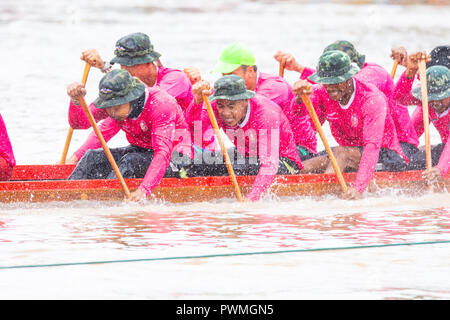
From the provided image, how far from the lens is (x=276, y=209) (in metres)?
9.55

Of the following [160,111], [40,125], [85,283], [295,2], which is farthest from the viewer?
[295,2]

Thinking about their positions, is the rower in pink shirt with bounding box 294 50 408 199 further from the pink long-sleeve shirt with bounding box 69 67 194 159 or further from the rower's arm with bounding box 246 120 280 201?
the pink long-sleeve shirt with bounding box 69 67 194 159

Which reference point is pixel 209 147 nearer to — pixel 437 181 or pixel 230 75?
pixel 230 75

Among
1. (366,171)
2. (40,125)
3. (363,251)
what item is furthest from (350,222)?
(40,125)

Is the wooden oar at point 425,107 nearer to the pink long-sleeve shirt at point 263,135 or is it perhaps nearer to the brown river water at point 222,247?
the brown river water at point 222,247

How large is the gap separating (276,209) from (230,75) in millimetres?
1235

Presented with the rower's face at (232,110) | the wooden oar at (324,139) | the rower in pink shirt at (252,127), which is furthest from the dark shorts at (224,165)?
the rower's face at (232,110)

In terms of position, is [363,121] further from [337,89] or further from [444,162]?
[444,162]

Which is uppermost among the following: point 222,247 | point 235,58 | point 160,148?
point 235,58

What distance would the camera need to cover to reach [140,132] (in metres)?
9.20

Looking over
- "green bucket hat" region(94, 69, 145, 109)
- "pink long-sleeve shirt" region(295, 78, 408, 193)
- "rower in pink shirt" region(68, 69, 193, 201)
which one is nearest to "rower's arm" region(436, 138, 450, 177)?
"pink long-sleeve shirt" region(295, 78, 408, 193)

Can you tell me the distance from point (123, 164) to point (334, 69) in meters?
1.96

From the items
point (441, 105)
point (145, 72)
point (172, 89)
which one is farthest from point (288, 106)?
point (441, 105)

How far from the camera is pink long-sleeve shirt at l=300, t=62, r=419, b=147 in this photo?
10.3 meters
